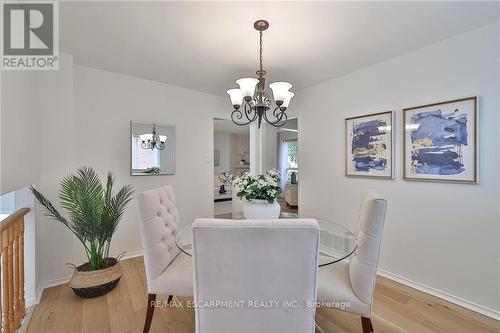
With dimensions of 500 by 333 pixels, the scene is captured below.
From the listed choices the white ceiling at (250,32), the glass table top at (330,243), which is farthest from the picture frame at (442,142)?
the glass table top at (330,243)

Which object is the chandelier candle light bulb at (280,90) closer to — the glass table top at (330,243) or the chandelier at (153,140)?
the glass table top at (330,243)

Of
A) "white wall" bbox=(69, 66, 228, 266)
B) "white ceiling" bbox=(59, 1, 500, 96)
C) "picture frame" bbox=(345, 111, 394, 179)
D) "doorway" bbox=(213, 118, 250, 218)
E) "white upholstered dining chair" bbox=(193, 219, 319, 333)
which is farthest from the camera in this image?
"doorway" bbox=(213, 118, 250, 218)

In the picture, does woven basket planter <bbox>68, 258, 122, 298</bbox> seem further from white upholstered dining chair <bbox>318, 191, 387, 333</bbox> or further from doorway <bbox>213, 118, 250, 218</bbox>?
doorway <bbox>213, 118, 250, 218</bbox>

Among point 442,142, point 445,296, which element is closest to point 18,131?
point 442,142

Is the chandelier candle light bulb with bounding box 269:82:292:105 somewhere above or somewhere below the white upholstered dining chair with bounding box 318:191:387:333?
above

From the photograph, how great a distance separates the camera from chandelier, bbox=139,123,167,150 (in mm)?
3000

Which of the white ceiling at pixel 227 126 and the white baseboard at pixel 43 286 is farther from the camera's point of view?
the white ceiling at pixel 227 126

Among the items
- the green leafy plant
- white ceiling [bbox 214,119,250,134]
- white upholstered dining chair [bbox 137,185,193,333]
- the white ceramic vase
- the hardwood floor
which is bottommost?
the hardwood floor

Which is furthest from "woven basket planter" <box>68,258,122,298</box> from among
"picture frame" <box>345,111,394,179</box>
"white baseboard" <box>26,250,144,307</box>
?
"picture frame" <box>345,111,394,179</box>

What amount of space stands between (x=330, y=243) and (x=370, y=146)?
4.52ft

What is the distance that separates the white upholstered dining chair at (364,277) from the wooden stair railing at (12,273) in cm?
203

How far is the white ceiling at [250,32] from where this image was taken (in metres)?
1.64

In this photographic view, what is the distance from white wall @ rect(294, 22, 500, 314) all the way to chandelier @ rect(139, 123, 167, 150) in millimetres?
2287

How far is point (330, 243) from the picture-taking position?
1.81m
